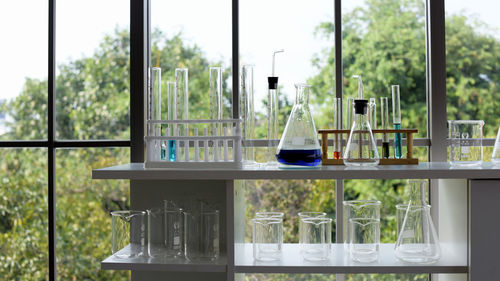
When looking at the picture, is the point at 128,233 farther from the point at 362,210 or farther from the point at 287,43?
the point at 287,43

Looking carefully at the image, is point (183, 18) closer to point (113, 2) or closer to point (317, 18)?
point (113, 2)

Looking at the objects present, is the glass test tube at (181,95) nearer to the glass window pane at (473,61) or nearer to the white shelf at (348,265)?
the white shelf at (348,265)

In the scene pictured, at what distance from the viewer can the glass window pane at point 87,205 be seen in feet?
8.59

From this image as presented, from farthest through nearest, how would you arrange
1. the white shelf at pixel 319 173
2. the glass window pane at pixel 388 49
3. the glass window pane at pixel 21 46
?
the glass window pane at pixel 388 49, the glass window pane at pixel 21 46, the white shelf at pixel 319 173

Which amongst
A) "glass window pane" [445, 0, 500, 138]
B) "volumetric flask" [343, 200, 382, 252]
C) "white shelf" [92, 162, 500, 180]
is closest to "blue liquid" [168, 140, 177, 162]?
"white shelf" [92, 162, 500, 180]

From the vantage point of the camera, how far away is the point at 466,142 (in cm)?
171

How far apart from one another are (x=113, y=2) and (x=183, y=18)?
0.37 meters

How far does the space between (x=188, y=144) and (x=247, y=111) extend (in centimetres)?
24

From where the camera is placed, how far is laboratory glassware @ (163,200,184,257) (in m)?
1.73

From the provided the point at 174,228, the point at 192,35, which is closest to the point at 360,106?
the point at 174,228

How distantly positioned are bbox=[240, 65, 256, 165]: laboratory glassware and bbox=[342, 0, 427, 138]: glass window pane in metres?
1.48

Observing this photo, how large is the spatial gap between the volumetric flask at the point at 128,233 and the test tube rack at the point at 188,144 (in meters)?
0.18

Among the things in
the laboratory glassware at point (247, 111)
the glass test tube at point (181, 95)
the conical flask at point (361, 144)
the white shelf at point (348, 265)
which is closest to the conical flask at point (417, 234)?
the white shelf at point (348, 265)

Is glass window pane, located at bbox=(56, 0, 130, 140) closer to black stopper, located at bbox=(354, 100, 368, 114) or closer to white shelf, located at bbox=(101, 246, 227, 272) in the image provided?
white shelf, located at bbox=(101, 246, 227, 272)
